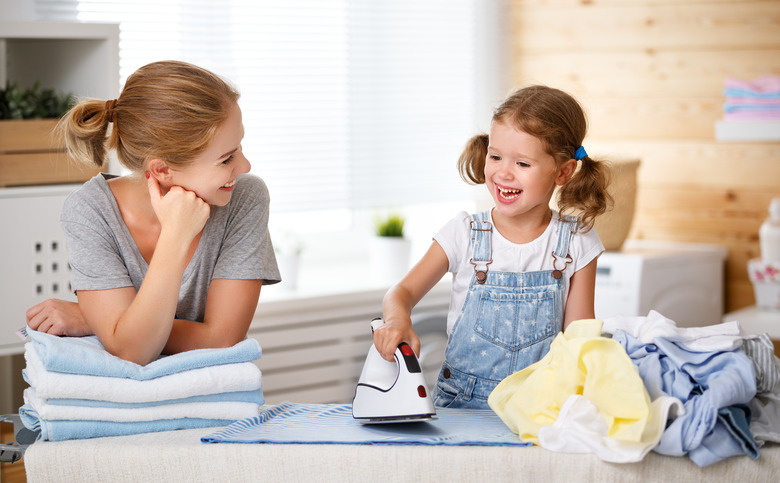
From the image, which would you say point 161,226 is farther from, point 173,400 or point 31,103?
point 31,103

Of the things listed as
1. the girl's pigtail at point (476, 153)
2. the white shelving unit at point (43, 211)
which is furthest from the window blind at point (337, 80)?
the girl's pigtail at point (476, 153)

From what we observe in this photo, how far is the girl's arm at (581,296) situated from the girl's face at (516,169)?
15 cm

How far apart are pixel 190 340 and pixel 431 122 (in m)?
2.08

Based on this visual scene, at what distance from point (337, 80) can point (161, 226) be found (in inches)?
70.2

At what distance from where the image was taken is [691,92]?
295 centimetres

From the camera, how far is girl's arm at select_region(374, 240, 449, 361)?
1195 mm

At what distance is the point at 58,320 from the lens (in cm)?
135

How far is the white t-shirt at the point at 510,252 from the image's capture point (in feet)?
4.96

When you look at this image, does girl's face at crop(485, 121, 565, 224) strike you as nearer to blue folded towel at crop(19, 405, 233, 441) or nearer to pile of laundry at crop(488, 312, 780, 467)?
pile of laundry at crop(488, 312, 780, 467)

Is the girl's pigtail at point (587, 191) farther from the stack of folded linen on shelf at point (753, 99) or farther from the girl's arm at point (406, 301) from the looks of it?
the stack of folded linen on shelf at point (753, 99)

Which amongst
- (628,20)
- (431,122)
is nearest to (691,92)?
(628,20)

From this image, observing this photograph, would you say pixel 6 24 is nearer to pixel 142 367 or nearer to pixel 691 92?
pixel 142 367


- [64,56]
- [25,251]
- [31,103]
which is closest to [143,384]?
[25,251]

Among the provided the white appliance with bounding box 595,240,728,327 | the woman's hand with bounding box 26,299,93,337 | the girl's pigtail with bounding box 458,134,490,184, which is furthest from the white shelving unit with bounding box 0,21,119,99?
the white appliance with bounding box 595,240,728,327
